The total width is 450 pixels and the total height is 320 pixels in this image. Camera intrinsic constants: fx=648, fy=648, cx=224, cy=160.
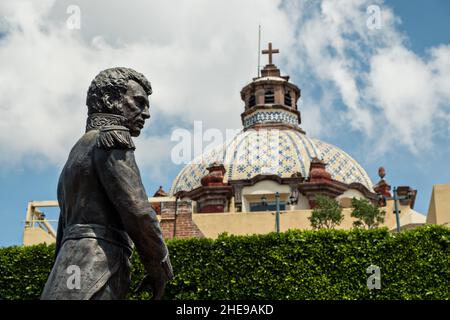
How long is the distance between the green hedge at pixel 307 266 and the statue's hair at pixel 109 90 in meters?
9.47

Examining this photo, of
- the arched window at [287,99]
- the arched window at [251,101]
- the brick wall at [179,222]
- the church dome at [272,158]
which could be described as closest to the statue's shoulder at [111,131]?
the brick wall at [179,222]

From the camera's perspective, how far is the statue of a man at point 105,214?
145 inches

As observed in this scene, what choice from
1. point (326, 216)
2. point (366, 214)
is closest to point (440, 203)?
point (366, 214)

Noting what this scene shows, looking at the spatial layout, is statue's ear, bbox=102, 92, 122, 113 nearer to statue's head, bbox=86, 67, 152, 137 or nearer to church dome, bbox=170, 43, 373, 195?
statue's head, bbox=86, 67, 152, 137

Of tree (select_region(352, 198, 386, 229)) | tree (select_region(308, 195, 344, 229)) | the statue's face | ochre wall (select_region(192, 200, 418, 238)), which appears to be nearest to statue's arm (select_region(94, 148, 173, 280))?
the statue's face

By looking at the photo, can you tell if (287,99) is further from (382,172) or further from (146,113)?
(146,113)

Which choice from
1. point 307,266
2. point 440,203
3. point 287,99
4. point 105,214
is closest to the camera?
point 105,214

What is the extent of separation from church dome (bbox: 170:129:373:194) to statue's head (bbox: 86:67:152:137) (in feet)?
85.4

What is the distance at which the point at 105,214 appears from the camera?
3.85m

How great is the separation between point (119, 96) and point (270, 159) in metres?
27.6

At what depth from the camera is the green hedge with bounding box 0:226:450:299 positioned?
42.6 feet

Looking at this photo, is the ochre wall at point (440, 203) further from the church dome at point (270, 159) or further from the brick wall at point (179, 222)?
the church dome at point (270, 159)
